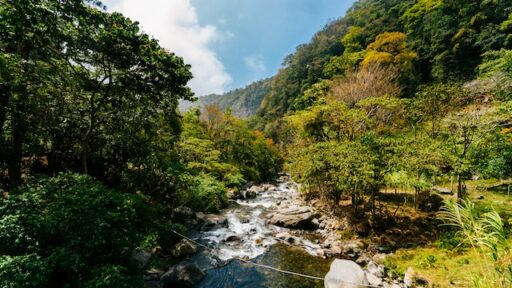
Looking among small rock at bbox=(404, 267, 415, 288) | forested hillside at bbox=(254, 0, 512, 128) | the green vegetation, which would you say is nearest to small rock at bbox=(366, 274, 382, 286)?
small rock at bbox=(404, 267, 415, 288)

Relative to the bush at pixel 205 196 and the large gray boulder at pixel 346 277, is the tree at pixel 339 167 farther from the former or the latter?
the bush at pixel 205 196

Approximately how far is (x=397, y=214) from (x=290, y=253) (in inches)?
228

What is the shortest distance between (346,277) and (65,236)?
7.24 meters

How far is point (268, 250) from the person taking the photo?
35.6 ft

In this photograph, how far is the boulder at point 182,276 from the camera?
759 cm

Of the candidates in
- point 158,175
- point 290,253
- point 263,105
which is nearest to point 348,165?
point 290,253

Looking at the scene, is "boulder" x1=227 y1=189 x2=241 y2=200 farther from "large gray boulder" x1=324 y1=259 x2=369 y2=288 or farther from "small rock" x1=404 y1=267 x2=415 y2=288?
"small rock" x1=404 y1=267 x2=415 y2=288

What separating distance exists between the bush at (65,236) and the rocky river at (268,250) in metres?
3.32

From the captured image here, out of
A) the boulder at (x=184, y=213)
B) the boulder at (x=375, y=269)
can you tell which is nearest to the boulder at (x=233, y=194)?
the boulder at (x=184, y=213)

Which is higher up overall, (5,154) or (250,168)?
(5,154)

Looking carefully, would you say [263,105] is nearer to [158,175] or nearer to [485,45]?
[485,45]

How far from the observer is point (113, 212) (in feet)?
17.2

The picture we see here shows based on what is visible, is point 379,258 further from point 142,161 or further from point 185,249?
point 142,161

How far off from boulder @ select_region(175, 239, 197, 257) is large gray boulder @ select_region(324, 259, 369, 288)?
5450 mm
